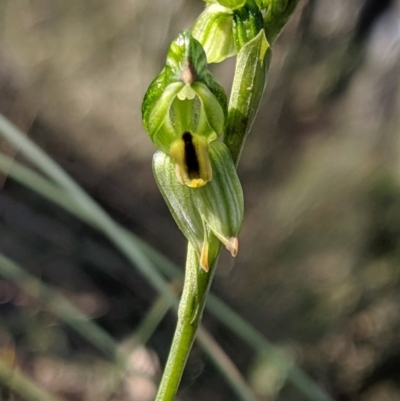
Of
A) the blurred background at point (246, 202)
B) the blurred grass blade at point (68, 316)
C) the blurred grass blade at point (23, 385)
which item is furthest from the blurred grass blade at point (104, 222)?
the blurred background at point (246, 202)

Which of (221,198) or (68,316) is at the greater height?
(221,198)

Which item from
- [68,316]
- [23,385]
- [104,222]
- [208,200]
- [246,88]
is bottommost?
[23,385]

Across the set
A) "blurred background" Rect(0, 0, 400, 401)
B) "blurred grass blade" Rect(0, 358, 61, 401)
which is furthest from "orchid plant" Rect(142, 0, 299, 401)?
"blurred background" Rect(0, 0, 400, 401)

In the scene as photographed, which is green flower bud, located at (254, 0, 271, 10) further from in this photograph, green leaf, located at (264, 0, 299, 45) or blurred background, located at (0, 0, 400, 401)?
blurred background, located at (0, 0, 400, 401)

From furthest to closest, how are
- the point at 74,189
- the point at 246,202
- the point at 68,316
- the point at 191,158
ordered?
the point at 246,202
the point at 68,316
the point at 74,189
the point at 191,158

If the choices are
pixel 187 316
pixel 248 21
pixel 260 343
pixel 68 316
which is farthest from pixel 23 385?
pixel 248 21

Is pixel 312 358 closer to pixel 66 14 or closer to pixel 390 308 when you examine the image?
pixel 390 308

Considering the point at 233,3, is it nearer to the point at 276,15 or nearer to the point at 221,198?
the point at 276,15
